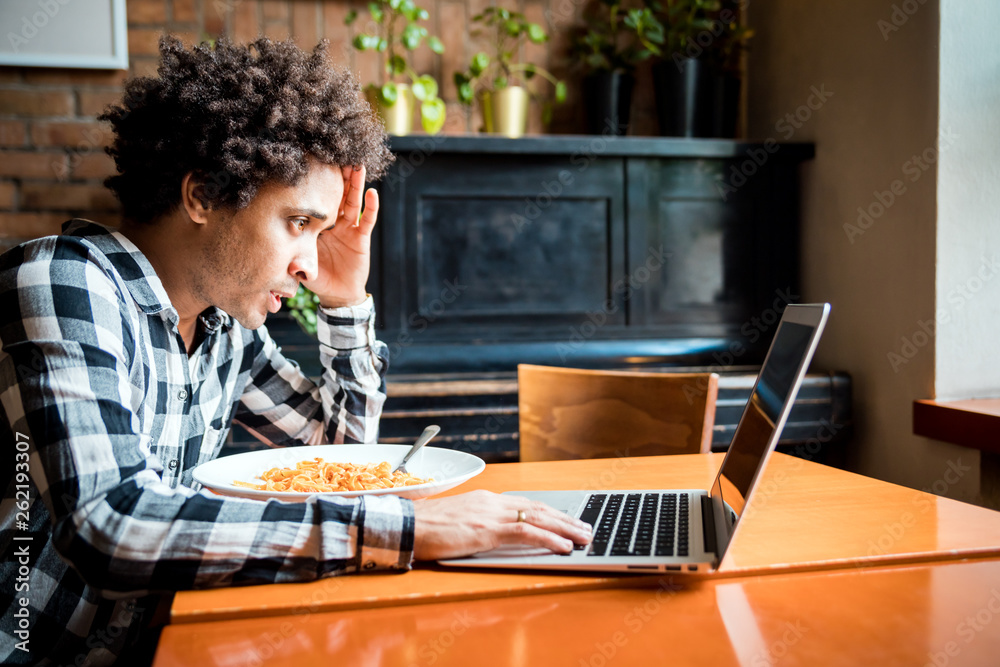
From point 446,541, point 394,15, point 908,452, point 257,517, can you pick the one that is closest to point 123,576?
point 257,517

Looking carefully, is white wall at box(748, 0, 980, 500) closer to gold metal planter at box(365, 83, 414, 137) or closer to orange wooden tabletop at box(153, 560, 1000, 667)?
gold metal planter at box(365, 83, 414, 137)

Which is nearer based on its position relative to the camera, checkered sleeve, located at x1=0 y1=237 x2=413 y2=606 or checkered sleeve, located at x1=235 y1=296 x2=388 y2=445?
checkered sleeve, located at x1=0 y1=237 x2=413 y2=606

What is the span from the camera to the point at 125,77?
7.95ft

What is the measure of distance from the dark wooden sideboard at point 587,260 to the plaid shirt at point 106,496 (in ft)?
4.06

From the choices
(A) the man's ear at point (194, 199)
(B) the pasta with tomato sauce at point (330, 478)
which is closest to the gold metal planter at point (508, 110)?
(A) the man's ear at point (194, 199)

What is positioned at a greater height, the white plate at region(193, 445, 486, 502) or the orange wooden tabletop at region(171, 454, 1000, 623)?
the white plate at region(193, 445, 486, 502)

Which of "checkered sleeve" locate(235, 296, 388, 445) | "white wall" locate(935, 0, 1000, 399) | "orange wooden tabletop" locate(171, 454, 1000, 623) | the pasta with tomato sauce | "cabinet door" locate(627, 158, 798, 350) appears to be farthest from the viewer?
"cabinet door" locate(627, 158, 798, 350)

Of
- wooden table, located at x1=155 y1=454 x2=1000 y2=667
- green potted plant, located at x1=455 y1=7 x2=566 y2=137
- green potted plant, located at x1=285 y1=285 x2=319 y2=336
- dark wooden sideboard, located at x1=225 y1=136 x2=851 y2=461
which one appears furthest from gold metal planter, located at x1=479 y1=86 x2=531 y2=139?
wooden table, located at x1=155 y1=454 x2=1000 y2=667

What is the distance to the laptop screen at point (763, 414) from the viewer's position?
718 mm

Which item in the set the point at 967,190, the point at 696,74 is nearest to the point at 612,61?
the point at 696,74

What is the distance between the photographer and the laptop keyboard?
28.4 inches

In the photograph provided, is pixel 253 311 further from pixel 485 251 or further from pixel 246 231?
pixel 485 251

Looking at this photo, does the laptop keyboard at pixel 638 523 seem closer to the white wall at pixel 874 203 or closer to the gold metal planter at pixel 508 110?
the white wall at pixel 874 203

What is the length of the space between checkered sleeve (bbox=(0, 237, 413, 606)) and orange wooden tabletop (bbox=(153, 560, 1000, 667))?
0.07 metres
